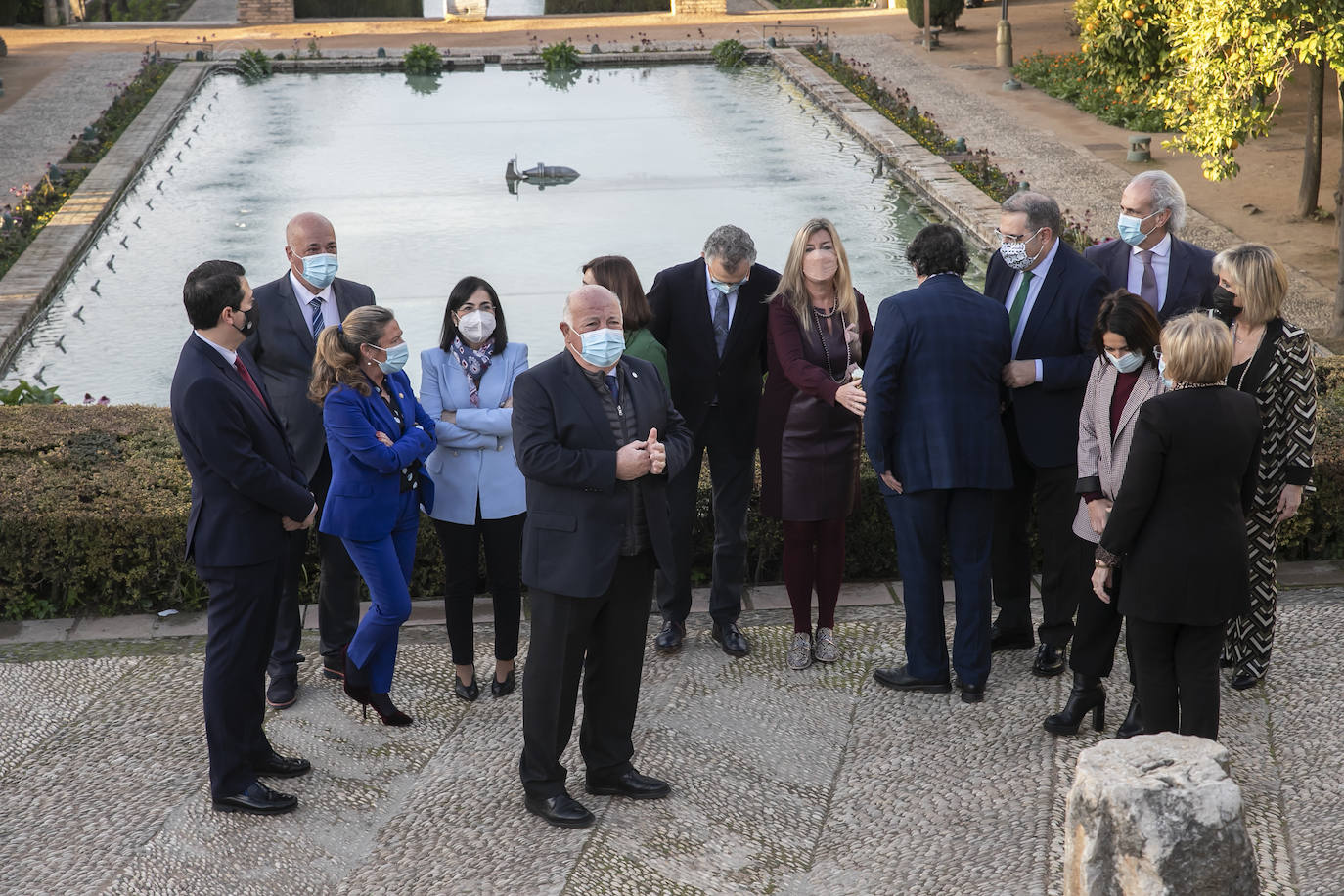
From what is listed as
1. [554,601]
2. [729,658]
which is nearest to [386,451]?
[554,601]

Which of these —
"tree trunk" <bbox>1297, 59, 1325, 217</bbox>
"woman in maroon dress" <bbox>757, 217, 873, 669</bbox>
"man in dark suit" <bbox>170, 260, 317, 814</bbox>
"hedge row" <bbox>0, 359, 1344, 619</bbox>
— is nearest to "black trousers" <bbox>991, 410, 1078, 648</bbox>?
"woman in maroon dress" <bbox>757, 217, 873, 669</bbox>

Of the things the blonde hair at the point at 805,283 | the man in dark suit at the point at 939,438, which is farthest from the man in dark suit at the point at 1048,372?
the blonde hair at the point at 805,283

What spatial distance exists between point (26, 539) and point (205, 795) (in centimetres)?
215

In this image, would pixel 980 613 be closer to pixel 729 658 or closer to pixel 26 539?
pixel 729 658

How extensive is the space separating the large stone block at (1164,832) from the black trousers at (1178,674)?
0.90m

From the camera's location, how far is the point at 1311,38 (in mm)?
9141

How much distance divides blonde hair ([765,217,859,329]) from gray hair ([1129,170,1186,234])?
3.98ft

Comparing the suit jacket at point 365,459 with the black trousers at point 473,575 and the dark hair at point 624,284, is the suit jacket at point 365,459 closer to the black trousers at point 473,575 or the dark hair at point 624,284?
the black trousers at point 473,575

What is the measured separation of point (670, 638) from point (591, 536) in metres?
1.55

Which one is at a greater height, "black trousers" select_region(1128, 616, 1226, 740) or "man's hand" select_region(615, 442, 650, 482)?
"man's hand" select_region(615, 442, 650, 482)

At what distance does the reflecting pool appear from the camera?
11.8m

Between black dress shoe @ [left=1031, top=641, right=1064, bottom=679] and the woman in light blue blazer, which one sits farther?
black dress shoe @ [left=1031, top=641, right=1064, bottom=679]

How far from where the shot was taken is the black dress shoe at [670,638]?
592 centimetres

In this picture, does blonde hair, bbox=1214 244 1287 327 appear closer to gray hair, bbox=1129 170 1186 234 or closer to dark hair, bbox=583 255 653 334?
gray hair, bbox=1129 170 1186 234
